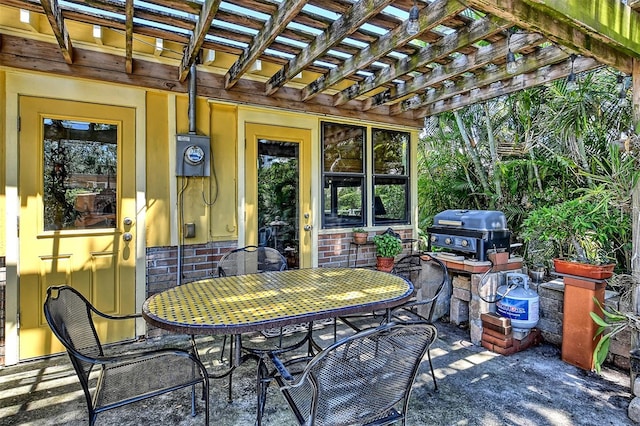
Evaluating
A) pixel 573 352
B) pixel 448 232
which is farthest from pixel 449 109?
pixel 573 352

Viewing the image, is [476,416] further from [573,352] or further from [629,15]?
[629,15]

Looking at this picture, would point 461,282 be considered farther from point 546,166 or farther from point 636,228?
point 546,166

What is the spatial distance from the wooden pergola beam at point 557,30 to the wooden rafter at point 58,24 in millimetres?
2204

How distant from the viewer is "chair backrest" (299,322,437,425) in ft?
3.99

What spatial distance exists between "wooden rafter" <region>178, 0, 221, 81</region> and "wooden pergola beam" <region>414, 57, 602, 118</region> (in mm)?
2643

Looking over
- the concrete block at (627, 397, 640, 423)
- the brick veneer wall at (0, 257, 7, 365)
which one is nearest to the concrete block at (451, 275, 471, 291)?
the concrete block at (627, 397, 640, 423)

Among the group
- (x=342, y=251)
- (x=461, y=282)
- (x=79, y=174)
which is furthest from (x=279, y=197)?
(x=461, y=282)

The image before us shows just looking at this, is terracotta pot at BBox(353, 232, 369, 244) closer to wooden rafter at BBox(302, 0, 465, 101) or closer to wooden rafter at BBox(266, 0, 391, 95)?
wooden rafter at BBox(302, 0, 465, 101)

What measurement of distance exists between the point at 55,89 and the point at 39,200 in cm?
90

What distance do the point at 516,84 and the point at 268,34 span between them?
2.34 meters

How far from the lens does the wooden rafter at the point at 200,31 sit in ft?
6.52

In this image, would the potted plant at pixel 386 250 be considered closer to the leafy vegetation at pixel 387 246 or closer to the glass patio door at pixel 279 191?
the leafy vegetation at pixel 387 246

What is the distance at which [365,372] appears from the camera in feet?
4.27

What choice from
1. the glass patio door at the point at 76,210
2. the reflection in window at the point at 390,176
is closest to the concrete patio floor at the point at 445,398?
the glass patio door at the point at 76,210
